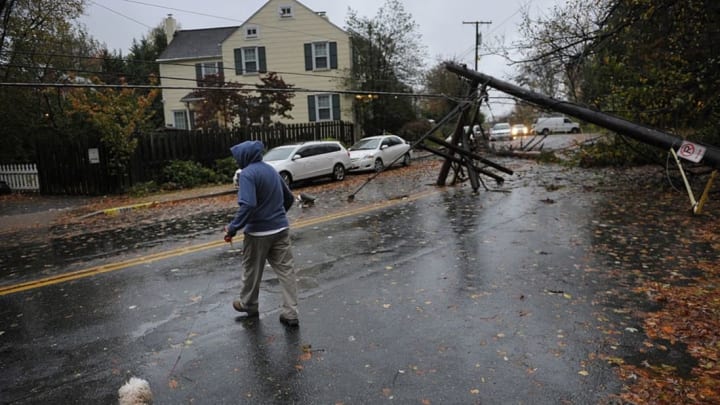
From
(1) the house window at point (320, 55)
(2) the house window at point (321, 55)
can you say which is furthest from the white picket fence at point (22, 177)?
(1) the house window at point (320, 55)

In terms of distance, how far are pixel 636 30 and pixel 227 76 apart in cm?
2712

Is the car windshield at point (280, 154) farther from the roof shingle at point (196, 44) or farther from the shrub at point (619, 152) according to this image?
the roof shingle at point (196, 44)

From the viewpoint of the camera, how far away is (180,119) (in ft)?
121

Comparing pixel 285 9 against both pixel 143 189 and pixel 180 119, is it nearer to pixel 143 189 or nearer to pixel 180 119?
pixel 180 119

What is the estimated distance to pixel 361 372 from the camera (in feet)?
13.6

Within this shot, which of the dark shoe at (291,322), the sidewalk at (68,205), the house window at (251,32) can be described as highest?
the house window at (251,32)

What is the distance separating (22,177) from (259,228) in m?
22.8

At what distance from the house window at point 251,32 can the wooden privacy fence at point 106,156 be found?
12.7 m

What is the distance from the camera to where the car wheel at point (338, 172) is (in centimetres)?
2028

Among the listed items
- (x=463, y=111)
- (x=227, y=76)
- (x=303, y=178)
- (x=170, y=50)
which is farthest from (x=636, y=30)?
(x=170, y=50)

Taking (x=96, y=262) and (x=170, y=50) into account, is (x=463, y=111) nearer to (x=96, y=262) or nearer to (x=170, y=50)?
(x=96, y=262)

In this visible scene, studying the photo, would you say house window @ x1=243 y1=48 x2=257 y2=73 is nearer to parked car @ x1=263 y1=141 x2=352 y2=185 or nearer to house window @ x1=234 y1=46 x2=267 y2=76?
house window @ x1=234 y1=46 x2=267 y2=76

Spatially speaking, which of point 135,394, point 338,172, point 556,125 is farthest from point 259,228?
point 556,125

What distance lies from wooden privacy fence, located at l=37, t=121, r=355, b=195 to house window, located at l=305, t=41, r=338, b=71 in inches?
472
